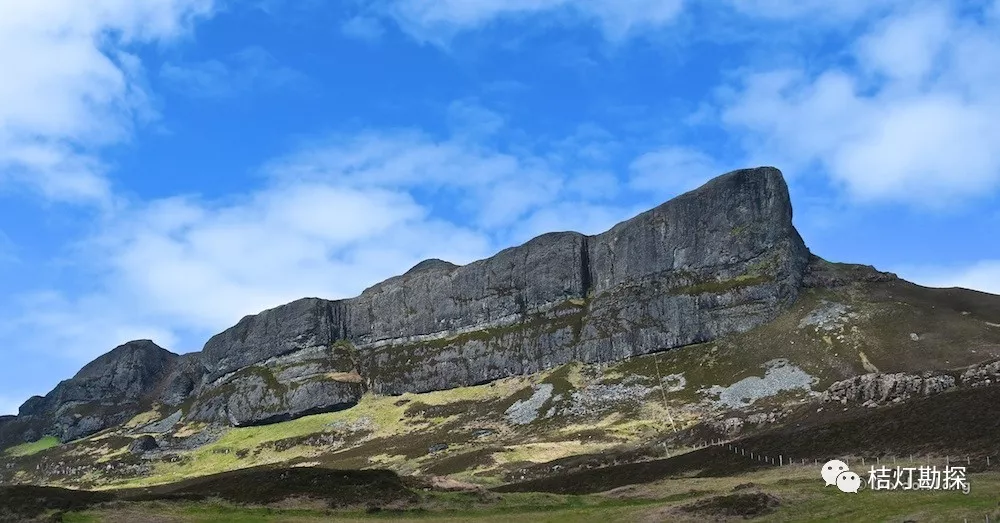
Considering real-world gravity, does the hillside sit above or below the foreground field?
above

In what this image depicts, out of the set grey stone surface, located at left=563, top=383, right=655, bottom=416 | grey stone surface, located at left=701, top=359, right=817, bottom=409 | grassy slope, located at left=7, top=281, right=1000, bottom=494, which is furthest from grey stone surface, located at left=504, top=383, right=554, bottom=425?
grey stone surface, located at left=701, top=359, right=817, bottom=409

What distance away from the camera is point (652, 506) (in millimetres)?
54688

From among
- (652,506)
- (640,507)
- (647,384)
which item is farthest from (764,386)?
(652,506)

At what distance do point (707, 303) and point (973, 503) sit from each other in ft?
478

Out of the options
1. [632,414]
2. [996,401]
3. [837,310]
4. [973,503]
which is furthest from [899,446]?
[837,310]

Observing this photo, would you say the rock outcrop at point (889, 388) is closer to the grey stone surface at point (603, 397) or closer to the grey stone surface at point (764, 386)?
the grey stone surface at point (764, 386)

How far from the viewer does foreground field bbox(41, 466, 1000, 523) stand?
4534 cm

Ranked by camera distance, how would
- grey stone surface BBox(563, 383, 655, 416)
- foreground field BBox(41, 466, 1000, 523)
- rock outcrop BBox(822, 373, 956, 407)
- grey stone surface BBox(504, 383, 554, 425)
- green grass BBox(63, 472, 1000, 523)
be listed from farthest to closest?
grey stone surface BBox(504, 383, 554, 425) < grey stone surface BBox(563, 383, 655, 416) < rock outcrop BBox(822, 373, 956, 407) < foreground field BBox(41, 466, 1000, 523) < green grass BBox(63, 472, 1000, 523)

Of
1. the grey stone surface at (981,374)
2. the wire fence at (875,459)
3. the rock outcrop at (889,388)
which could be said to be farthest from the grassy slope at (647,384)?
the wire fence at (875,459)

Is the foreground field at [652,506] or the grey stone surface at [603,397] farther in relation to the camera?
the grey stone surface at [603,397]

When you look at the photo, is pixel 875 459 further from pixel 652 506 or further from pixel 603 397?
pixel 603 397

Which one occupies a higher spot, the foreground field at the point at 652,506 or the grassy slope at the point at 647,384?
the grassy slope at the point at 647,384

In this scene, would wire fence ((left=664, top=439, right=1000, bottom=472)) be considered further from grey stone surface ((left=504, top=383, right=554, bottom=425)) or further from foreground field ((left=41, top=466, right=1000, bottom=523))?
grey stone surface ((left=504, top=383, right=554, bottom=425))

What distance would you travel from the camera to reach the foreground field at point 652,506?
45.3m
